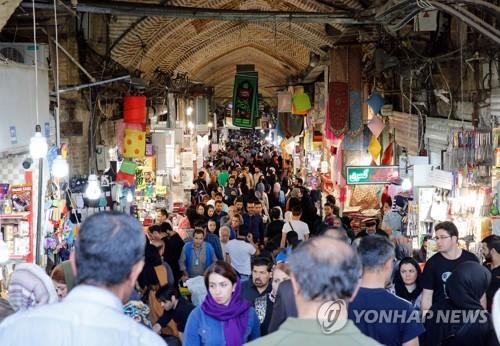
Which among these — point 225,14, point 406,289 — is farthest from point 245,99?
point 406,289

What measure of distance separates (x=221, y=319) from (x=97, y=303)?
177cm

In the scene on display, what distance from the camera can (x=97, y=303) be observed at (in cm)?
204

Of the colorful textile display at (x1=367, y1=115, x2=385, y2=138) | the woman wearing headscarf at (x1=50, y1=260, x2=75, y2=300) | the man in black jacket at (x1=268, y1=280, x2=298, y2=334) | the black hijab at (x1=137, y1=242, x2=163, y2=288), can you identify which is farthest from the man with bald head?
the colorful textile display at (x1=367, y1=115, x2=385, y2=138)

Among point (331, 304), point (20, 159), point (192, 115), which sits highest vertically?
point (192, 115)

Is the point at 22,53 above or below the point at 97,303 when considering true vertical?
above

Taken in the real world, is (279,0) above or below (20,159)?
above

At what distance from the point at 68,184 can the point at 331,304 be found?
25.8ft

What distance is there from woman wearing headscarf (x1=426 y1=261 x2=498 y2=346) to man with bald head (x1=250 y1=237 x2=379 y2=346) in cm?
234

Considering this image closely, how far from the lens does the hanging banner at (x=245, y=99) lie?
68.8 ft

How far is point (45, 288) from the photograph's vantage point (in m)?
3.37

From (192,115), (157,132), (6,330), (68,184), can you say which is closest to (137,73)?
(157,132)

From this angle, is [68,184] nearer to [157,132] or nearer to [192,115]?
[157,132]

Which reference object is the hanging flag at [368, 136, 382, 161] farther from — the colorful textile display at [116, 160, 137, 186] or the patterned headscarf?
the patterned headscarf

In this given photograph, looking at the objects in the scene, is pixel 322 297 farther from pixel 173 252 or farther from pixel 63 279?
pixel 173 252
